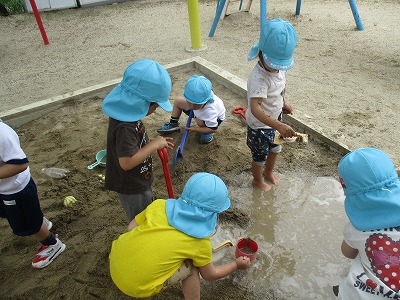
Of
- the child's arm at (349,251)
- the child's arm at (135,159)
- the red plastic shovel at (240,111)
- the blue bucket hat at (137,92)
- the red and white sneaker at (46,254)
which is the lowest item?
the red plastic shovel at (240,111)

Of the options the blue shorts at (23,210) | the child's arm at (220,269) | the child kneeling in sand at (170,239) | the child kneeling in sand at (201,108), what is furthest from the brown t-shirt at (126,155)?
the child kneeling in sand at (201,108)

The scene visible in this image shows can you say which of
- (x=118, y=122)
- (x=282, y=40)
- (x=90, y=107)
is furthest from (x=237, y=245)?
(x=90, y=107)

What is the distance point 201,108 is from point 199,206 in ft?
5.69

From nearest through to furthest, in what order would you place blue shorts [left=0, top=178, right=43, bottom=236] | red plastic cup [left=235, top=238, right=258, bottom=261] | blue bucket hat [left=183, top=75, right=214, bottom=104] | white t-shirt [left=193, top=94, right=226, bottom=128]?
1. blue shorts [left=0, top=178, right=43, bottom=236]
2. red plastic cup [left=235, top=238, right=258, bottom=261]
3. blue bucket hat [left=183, top=75, right=214, bottom=104]
4. white t-shirt [left=193, top=94, right=226, bottom=128]

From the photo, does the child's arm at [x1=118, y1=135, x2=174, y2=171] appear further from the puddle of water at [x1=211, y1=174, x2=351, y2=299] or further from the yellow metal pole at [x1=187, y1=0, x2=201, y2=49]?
the yellow metal pole at [x1=187, y1=0, x2=201, y2=49]

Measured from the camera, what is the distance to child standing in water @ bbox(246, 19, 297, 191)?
209 centimetres

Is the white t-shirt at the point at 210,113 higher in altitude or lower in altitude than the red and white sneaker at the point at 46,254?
higher

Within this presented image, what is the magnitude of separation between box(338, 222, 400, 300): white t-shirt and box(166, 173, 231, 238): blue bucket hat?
0.62 m

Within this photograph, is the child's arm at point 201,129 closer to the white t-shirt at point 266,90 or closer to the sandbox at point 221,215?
the sandbox at point 221,215

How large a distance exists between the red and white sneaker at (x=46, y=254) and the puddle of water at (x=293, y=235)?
41.5 inches

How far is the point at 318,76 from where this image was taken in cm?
440

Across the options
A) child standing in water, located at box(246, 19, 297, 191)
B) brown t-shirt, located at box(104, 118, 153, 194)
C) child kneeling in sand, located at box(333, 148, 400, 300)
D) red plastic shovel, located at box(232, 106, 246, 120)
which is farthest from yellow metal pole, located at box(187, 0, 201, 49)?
child kneeling in sand, located at box(333, 148, 400, 300)

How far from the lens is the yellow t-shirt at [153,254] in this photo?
→ 1.56 meters

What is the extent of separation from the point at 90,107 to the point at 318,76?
115 inches
